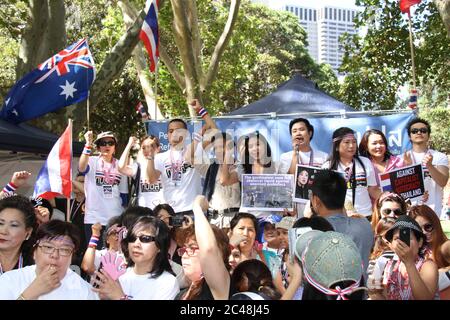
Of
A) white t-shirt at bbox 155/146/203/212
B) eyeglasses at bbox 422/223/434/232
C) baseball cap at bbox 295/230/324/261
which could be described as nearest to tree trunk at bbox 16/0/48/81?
white t-shirt at bbox 155/146/203/212

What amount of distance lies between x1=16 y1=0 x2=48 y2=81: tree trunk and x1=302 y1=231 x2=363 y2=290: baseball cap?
7.74 metres

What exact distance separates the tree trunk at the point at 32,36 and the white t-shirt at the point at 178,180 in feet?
11.8

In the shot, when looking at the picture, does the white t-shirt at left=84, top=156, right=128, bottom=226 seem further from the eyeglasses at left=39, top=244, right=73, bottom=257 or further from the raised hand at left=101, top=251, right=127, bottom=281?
the raised hand at left=101, top=251, right=127, bottom=281

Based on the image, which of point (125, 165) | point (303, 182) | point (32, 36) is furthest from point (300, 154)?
point (32, 36)

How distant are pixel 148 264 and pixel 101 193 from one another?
A: 3027 millimetres

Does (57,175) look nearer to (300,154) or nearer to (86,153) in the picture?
(86,153)

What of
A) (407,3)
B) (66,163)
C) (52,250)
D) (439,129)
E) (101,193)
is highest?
(439,129)

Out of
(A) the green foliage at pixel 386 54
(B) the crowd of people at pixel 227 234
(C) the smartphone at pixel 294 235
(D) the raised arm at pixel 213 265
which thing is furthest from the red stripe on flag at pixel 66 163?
(A) the green foliage at pixel 386 54

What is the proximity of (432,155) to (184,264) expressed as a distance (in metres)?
3.59

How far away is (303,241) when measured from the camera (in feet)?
10.6

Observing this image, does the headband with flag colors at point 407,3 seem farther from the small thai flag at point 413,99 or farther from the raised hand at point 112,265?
the raised hand at point 112,265

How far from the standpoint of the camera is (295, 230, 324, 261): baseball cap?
125 inches

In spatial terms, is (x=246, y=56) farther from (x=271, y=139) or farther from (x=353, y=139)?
(x=353, y=139)

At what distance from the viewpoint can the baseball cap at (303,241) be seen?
316 centimetres
